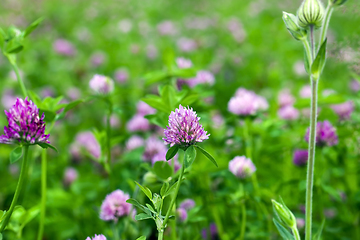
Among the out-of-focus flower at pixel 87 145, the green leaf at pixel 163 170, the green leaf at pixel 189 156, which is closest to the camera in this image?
the green leaf at pixel 189 156

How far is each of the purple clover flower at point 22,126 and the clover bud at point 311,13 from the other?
67 cm

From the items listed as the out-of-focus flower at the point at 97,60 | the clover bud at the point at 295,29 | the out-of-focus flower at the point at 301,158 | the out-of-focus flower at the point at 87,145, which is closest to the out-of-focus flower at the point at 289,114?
the out-of-focus flower at the point at 301,158

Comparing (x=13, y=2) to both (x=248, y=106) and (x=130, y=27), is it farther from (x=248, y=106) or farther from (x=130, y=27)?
(x=248, y=106)

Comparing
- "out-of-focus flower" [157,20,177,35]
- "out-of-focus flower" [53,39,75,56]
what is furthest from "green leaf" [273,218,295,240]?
"out-of-focus flower" [157,20,177,35]

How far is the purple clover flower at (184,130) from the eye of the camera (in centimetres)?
84

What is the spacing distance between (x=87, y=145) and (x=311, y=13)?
149 cm

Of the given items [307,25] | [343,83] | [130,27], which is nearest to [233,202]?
[307,25]

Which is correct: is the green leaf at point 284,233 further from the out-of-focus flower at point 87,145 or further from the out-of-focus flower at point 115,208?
the out-of-focus flower at point 87,145

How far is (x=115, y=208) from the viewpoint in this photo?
116 centimetres

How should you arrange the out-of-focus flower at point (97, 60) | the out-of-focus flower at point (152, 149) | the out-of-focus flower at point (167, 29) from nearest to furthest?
the out-of-focus flower at point (152, 149), the out-of-focus flower at point (97, 60), the out-of-focus flower at point (167, 29)

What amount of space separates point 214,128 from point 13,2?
13.8 feet

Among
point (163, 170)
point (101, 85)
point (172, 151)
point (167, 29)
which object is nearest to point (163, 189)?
point (172, 151)

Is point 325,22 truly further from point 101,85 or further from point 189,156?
point 101,85

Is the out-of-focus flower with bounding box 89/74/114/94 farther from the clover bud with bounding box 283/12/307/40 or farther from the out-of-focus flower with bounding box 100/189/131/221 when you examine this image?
the clover bud with bounding box 283/12/307/40
